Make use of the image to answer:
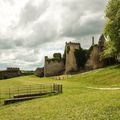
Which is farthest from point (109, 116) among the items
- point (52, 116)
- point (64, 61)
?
point (64, 61)

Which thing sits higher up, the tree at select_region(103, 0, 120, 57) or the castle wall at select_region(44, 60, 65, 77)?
the tree at select_region(103, 0, 120, 57)

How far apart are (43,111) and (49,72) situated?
280 ft

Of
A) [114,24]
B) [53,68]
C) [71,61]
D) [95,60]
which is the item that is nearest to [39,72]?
[53,68]

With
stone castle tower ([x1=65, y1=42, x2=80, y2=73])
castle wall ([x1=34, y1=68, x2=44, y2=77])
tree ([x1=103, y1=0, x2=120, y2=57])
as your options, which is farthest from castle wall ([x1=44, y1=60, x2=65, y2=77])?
tree ([x1=103, y1=0, x2=120, y2=57])

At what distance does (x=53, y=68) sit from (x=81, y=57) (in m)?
10.8

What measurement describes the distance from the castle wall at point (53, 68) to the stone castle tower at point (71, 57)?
14.3 feet

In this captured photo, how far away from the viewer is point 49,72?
389 feet

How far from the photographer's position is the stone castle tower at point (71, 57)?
114 m

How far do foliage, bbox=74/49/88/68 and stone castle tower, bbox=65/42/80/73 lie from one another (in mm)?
1182

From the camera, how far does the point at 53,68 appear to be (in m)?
119

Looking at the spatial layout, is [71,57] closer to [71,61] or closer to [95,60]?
[71,61]

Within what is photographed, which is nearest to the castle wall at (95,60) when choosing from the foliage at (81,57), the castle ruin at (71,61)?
the castle ruin at (71,61)

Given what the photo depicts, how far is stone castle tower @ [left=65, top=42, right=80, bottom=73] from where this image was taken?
114500 mm

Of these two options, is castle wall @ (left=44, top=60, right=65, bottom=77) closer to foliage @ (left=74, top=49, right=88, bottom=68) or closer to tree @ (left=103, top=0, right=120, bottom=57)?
foliage @ (left=74, top=49, right=88, bottom=68)
